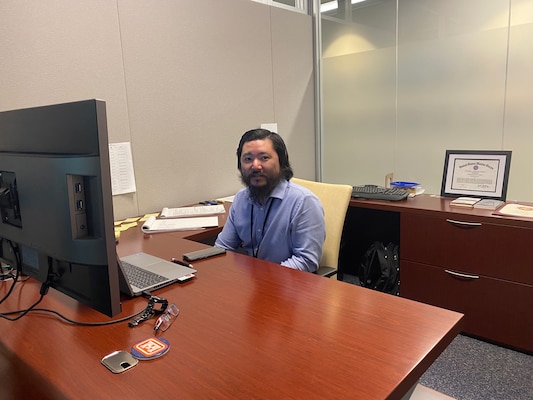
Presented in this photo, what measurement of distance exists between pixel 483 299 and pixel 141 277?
186 cm

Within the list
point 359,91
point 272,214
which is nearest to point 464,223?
point 272,214

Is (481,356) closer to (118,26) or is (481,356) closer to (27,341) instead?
(27,341)

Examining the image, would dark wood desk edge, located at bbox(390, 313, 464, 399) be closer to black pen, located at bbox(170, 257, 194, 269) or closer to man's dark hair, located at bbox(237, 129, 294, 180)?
black pen, located at bbox(170, 257, 194, 269)

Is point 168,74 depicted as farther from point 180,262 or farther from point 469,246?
point 469,246

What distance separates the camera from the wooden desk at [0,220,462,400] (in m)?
0.81

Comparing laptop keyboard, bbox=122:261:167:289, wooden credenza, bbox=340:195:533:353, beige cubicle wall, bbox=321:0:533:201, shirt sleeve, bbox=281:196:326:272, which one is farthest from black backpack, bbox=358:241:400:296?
laptop keyboard, bbox=122:261:167:289

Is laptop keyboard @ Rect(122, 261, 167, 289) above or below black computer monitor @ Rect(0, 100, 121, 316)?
below

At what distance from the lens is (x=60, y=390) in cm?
82

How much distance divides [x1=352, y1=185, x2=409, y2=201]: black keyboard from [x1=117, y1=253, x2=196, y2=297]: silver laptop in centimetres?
163

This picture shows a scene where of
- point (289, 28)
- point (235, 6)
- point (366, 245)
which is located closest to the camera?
point (235, 6)

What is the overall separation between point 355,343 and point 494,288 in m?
1.63

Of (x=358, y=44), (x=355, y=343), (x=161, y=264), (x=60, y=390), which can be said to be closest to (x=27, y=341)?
(x=60, y=390)

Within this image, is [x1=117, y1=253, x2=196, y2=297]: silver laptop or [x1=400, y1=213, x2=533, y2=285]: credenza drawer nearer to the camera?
[x1=117, y1=253, x2=196, y2=297]: silver laptop

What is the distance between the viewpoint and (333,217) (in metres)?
2.04
